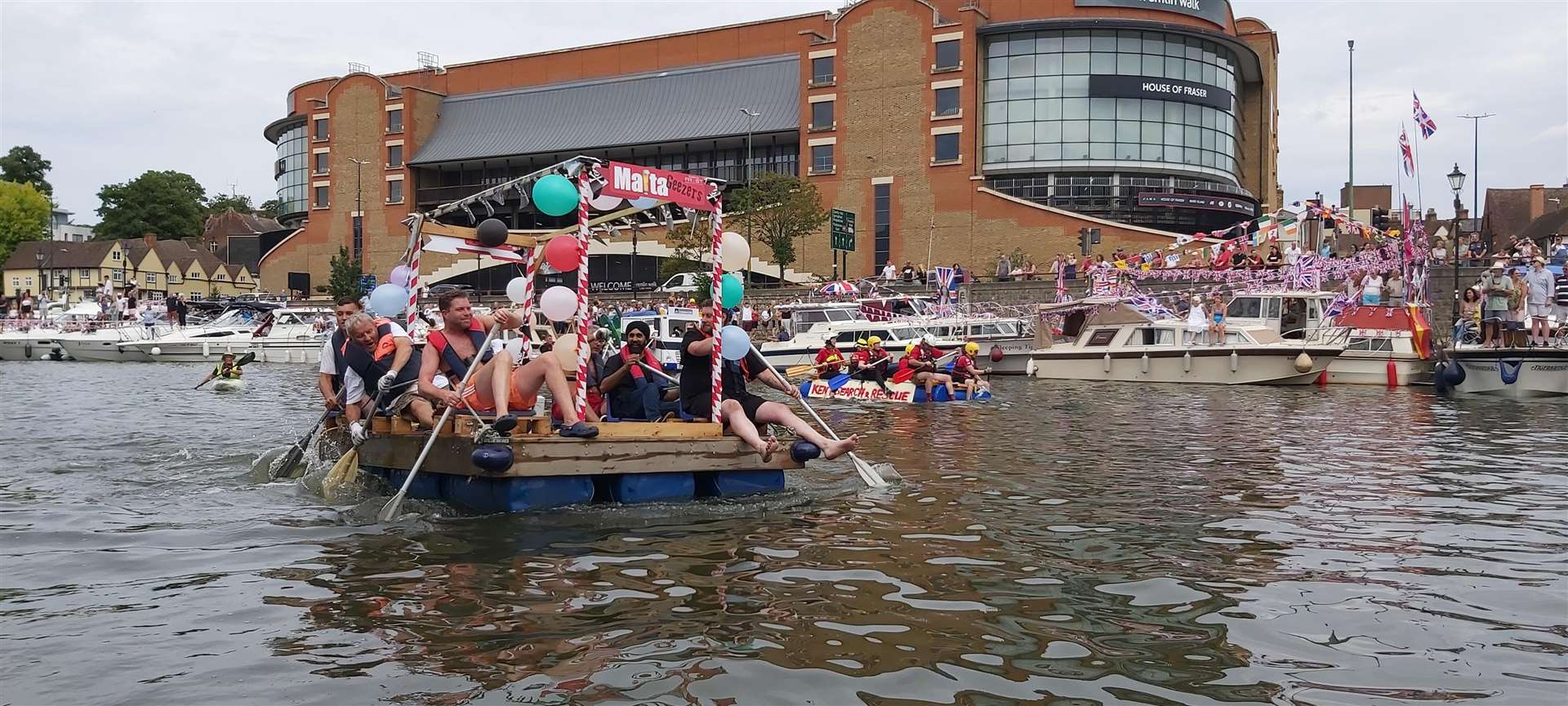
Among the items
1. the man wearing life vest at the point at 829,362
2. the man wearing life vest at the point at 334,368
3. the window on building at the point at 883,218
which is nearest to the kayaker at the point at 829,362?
the man wearing life vest at the point at 829,362

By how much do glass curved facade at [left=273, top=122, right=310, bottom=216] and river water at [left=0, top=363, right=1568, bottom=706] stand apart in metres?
87.1

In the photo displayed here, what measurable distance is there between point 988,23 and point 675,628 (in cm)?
6199

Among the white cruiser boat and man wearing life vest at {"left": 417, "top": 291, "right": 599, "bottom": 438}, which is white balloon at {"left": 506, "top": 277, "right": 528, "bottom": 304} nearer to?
man wearing life vest at {"left": 417, "top": 291, "right": 599, "bottom": 438}

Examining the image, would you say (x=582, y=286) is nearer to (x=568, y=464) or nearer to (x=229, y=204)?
(x=568, y=464)

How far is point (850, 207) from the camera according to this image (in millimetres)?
67812

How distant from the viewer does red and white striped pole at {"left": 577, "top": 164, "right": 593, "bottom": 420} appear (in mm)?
10852

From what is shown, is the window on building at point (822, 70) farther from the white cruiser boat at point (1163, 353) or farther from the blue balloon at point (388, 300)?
the blue balloon at point (388, 300)

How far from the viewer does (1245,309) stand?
108 feet

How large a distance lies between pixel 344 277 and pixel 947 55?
137 feet

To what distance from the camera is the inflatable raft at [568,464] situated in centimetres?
→ 1012

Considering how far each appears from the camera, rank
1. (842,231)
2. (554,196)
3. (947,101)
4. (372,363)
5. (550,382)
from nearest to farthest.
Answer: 1. (554,196)
2. (550,382)
3. (372,363)
4. (842,231)
5. (947,101)

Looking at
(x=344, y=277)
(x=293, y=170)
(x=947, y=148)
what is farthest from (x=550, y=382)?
(x=293, y=170)

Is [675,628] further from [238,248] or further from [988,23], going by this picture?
[238,248]

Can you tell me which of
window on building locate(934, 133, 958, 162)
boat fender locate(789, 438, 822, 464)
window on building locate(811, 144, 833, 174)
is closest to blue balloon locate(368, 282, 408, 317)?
boat fender locate(789, 438, 822, 464)
